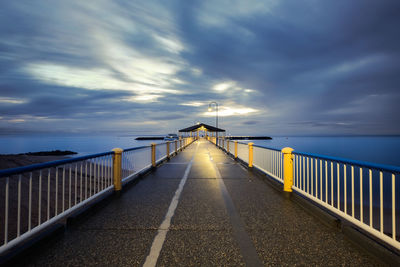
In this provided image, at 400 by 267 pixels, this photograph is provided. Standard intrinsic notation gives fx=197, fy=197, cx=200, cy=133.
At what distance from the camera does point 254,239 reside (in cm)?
325

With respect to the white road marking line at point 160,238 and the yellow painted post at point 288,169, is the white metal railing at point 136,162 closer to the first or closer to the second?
the white road marking line at point 160,238

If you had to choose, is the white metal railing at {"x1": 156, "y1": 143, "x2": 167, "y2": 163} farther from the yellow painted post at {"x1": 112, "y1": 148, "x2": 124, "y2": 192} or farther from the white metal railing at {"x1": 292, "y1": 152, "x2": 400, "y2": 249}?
the white metal railing at {"x1": 292, "y1": 152, "x2": 400, "y2": 249}

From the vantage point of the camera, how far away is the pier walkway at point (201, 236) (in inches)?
107

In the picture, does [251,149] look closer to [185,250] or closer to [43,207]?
[185,250]

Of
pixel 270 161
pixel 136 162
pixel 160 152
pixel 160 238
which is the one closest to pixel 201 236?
pixel 160 238

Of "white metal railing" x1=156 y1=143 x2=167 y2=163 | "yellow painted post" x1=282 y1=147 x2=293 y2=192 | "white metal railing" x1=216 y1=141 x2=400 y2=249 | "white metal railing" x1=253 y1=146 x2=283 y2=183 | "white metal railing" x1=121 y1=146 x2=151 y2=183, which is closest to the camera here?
"white metal railing" x1=216 y1=141 x2=400 y2=249

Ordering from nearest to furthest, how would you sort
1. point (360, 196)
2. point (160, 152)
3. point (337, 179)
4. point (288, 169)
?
point (337, 179) < point (360, 196) < point (288, 169) < point (160, 152)

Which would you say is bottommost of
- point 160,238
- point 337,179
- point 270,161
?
point 160,238

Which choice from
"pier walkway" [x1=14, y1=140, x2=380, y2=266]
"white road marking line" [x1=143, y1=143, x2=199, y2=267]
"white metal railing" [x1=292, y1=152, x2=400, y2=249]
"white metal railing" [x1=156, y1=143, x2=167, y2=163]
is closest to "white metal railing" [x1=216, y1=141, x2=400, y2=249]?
"white metal railing" [x1=292, y1=152, x2=400, y2=249]

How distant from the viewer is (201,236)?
3334mm

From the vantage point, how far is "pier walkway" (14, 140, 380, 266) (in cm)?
273

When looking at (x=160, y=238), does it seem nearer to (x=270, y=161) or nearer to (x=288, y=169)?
(x=288, y=169)

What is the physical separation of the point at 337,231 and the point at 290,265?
1570 millimetres

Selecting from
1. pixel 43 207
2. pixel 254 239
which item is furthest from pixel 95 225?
pixel 43 207
